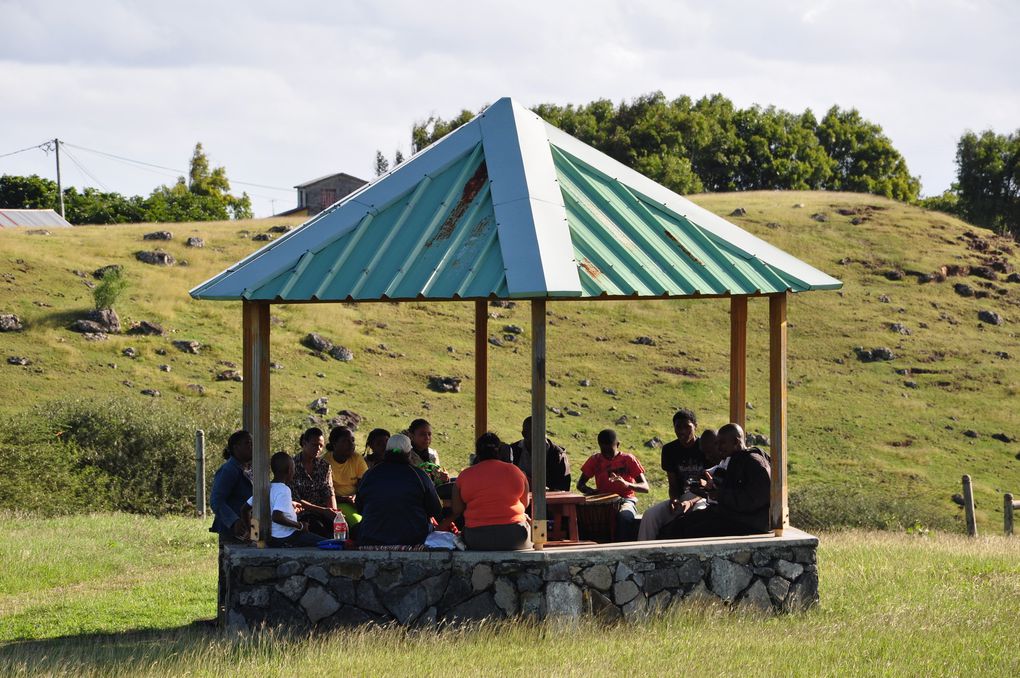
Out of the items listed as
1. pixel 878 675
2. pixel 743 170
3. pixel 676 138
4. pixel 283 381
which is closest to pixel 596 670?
pixel 878 675

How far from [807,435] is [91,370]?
64.6 ft

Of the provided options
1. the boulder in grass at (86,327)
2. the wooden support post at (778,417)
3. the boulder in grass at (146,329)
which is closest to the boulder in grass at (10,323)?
the boulder in grass at (86,327)

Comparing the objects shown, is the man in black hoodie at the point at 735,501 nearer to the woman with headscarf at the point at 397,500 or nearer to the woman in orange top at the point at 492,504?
the woman in orange top at the point at 492,504

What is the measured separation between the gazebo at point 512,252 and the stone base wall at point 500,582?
292 mm

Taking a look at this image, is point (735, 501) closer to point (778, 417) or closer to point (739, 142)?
point (778, 417)

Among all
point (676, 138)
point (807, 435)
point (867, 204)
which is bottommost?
point (807, 435)

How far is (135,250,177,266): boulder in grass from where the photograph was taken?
4210 cm

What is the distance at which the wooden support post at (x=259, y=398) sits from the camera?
9.36m

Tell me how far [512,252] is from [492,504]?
185 cm

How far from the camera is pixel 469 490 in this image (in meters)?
8.85

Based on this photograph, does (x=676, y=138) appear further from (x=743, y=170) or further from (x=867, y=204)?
(x=867, y=204)

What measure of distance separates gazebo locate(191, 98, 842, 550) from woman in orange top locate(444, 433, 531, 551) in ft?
0.47

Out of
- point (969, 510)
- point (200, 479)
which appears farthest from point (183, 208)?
point (969, 510)

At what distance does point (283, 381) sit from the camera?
33031 mm
